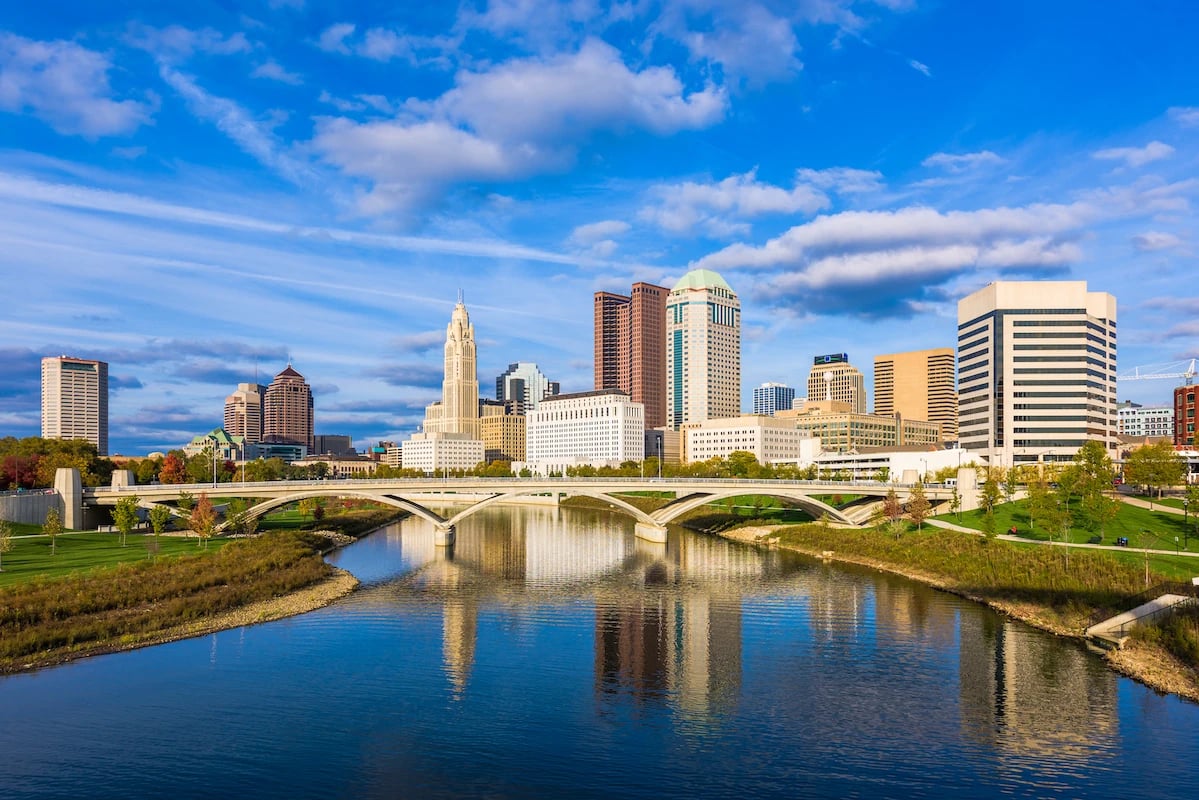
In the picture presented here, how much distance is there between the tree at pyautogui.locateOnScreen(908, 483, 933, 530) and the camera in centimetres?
9094

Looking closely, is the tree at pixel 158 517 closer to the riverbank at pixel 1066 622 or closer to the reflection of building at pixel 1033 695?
the riverbank at pixel 1066 622

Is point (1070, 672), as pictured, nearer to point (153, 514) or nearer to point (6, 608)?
point (6, 608)

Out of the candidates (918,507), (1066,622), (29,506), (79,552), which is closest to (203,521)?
(79,552)

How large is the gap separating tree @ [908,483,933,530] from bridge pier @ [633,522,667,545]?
3078 cm

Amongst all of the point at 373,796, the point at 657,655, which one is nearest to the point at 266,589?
the point at 657,655

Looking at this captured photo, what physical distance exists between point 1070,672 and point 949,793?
722 inches

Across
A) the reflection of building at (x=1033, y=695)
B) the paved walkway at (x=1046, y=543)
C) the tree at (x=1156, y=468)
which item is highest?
the tree at (x=1156, y=468)

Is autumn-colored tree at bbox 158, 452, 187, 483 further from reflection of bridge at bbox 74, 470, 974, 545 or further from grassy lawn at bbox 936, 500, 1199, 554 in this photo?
grassy lawn at bbox 936, 500, 1199, 554

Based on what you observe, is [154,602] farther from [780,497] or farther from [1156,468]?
[1156,468]

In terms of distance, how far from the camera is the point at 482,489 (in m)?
99.0

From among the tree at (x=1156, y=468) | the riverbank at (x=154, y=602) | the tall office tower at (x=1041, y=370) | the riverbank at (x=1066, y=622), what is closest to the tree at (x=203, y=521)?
the riverbank at (x=154, y=602)

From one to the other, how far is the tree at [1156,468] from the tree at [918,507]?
75.9 ft

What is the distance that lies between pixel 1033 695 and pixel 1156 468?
2690 inches

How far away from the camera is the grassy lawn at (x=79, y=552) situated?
58906 millimetres
